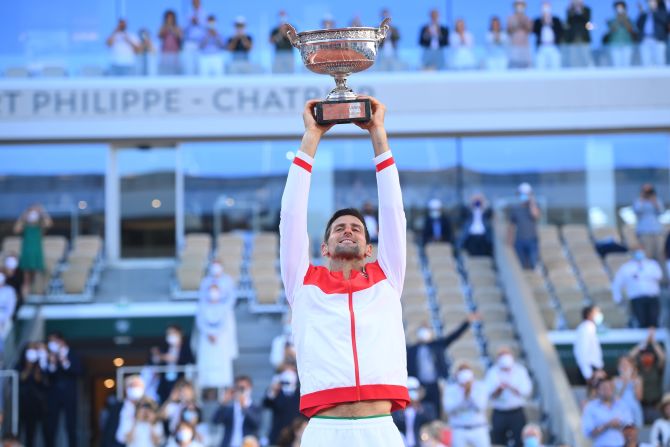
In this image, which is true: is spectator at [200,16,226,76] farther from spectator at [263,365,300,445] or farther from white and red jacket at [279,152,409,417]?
white and red jacket at [279,152,409,417]

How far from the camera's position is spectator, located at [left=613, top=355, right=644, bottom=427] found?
14.3 metres

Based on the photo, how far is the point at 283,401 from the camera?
14.1 m

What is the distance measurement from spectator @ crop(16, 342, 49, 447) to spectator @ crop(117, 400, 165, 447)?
7.70 feet

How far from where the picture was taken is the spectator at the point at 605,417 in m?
13.4

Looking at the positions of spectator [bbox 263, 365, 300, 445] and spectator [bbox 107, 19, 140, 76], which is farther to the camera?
spectator [bbox 107, 19, 140, 76]

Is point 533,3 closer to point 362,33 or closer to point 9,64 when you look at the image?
point 9,64

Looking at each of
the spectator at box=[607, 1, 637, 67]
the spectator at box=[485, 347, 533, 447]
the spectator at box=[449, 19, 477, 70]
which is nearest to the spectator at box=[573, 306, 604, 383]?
the spectator at box=[485, 347, 533, 447]

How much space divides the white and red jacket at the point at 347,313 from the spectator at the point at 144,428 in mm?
8596

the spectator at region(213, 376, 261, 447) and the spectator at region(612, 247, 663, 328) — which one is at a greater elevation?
the spectator at region(612, 247, 663, 328)

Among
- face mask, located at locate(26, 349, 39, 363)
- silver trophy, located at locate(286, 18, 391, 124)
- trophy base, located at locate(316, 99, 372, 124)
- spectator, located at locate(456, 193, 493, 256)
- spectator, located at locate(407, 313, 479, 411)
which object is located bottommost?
spectator, located at locate(407, 313, 479, 411)

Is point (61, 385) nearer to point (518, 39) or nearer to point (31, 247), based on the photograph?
point (31, 247)

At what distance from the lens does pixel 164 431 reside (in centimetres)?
1429

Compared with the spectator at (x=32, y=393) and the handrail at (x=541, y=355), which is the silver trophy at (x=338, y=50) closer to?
the handrail at (x=541, y=355)

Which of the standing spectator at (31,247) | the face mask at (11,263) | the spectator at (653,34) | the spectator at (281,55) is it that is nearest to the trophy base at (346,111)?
the face mask at (11,263)
